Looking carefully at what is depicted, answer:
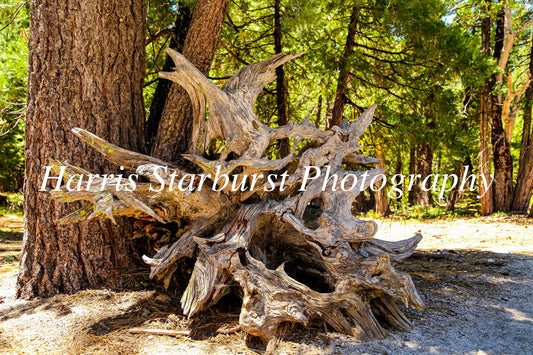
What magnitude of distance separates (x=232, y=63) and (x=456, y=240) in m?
5.41

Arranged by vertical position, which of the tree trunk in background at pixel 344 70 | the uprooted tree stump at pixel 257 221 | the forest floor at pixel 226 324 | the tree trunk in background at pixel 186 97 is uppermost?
the tree trunk in background at pixel 344 70

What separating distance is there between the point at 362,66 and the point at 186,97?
3.45 m

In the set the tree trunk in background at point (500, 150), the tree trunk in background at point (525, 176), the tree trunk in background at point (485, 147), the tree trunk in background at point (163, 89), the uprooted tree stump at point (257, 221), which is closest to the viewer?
the uprooted tree stump at point (257, 221)

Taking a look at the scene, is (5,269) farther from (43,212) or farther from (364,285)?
(364,285)

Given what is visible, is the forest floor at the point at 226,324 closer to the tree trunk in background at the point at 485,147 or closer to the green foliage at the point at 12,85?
the green foliage at the point at 12,85

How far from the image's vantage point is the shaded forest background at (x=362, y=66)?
4.91 metres

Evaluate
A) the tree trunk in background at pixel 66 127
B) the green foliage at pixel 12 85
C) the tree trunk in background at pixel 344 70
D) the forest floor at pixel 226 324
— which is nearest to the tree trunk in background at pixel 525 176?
the tree trunk in background at pixel 344 70

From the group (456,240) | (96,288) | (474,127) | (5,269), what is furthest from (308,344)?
(474,127)

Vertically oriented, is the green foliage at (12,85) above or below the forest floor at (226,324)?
above

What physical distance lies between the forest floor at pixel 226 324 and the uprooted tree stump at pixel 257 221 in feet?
0.57

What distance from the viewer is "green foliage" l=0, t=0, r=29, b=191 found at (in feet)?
16.2

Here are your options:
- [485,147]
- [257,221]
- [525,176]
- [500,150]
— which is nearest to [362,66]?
[257,221]

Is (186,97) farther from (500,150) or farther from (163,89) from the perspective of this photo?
(500,150)

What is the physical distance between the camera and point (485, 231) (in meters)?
7.77
